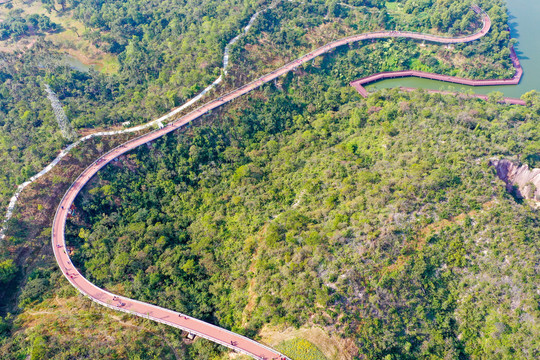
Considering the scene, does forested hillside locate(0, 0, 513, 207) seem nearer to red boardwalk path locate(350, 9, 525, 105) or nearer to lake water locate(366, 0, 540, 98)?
red boardwalk path locate(350, 9, 525, 105)

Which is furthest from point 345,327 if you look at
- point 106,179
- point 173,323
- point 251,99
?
point 251,99

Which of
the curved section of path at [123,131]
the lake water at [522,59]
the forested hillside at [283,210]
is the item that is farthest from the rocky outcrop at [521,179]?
the curved section of path at [123,131]

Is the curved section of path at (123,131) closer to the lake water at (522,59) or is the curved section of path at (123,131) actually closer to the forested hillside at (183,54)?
Answer: the forested hillside at (183,54)

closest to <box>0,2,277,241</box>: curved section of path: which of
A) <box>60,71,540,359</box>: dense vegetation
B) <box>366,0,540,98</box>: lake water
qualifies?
<box>60,71,540,359</box>: dense vegetation

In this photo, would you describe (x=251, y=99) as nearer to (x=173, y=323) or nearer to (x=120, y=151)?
(x=120, y=151)

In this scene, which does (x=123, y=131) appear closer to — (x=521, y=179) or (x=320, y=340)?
(x=320, y=340)

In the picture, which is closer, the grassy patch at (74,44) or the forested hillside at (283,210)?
the forested hillside at (283,210)
